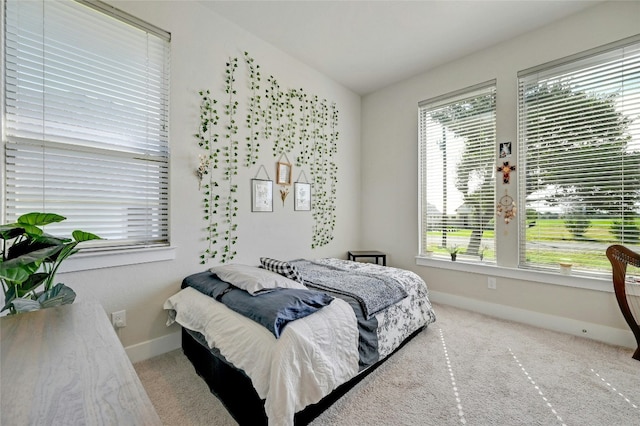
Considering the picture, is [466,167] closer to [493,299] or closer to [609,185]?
[609,185]

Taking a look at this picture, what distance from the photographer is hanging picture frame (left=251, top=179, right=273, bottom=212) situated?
2713 millimetres

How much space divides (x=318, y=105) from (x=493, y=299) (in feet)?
9.91

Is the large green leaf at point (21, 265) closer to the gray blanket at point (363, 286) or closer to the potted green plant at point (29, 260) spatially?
the potted green plant at point (29, 260)

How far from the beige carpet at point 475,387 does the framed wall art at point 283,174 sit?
184cm

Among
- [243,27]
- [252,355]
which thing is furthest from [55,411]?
[243,27]

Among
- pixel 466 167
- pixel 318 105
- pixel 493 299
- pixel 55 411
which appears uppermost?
pixel 318 105

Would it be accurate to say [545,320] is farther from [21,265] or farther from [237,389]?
[21,265]

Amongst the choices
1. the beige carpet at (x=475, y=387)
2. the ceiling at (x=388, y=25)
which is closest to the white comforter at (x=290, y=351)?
the beige carpet at (x=475, y=387)

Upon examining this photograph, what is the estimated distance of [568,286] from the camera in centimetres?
248

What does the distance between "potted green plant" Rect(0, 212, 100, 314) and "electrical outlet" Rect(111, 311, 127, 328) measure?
566mm

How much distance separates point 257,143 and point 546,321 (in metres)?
3.31

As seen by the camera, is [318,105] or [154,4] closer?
[154,4]

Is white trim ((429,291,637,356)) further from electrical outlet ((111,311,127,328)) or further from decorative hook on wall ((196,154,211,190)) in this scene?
electrical outlet ((111,311,127,328))

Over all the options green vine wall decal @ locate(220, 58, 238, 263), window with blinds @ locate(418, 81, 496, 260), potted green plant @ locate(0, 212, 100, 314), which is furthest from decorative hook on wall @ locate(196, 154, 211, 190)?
window with blinds @ locate(418, 81, 496, 260)
